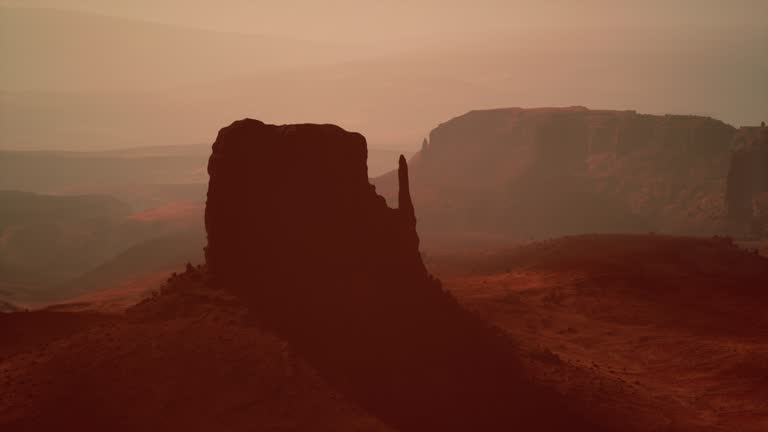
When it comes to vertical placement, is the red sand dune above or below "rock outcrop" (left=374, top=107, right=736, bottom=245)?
below

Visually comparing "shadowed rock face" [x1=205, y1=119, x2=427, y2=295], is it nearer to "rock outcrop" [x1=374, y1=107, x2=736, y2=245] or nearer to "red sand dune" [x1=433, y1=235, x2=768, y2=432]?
"red sand dune" [x1=433, y1=235, x2=768, y2=432]

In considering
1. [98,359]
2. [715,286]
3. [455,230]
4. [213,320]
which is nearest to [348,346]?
[213,320]

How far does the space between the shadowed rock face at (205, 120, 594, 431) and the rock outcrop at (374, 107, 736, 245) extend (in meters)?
94.8

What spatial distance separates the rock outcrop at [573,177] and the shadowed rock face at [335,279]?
94839mm

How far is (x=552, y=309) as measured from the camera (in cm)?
5481

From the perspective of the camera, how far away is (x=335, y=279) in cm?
2881

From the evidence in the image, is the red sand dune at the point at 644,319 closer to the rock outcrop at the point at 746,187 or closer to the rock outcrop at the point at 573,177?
the rock outcrop at the point at 746,187

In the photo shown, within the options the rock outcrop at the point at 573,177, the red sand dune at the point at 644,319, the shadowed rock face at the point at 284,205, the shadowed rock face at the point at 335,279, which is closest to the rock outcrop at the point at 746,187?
the rock outcrop at the point at 573,177

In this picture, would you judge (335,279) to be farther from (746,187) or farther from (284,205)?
(746,187)

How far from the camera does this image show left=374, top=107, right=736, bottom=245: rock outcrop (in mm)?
127188

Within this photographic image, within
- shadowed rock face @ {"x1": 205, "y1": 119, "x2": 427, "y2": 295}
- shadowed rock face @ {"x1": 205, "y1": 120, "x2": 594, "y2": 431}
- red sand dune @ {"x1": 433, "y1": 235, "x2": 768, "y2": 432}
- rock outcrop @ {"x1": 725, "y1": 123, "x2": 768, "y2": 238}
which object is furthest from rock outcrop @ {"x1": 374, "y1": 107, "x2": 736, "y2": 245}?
shadowed rock face @ {"x1": 205, "y1": 119, "x2": 427, "y2": 295}

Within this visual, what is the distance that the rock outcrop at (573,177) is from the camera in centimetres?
12719

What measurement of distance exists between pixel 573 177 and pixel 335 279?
127533mm

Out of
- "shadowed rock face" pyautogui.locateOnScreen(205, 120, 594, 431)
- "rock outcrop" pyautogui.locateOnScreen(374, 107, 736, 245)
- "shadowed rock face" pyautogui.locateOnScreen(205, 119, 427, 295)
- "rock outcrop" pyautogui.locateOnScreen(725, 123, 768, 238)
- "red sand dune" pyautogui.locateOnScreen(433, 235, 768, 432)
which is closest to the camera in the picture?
"shadowed rock face" pyautogui.locateOnScreen(205, 120, 594, 431)
